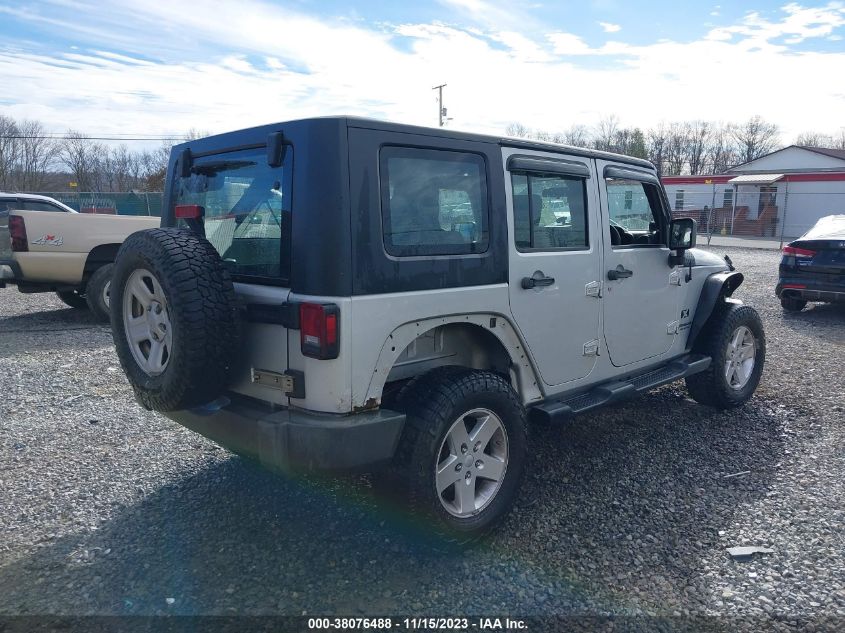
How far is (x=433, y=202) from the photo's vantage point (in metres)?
3.18

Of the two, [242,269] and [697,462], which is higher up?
[242,269]

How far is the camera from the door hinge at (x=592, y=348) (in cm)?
404

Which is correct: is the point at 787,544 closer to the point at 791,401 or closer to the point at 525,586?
the point at 525,586

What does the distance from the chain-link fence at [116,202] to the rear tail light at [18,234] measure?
2106 cm

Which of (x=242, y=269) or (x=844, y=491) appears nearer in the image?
(x=242, y=269)

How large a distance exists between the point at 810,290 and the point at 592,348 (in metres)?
6.79

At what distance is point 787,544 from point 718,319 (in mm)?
2300

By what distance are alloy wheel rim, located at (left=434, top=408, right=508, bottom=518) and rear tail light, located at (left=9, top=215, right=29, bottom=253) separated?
23.8 ft

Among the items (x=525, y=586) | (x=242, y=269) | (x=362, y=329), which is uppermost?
(x=242, y=269)

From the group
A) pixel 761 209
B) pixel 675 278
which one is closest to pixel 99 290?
pixel 675 278

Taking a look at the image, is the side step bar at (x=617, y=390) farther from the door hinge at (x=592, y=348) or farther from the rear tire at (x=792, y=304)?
the rear tire at (x=792, y=304)

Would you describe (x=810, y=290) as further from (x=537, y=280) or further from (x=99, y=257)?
(x=99, y=257)

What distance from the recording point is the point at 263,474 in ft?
13.4

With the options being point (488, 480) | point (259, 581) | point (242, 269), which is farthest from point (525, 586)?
point (242, 269)
